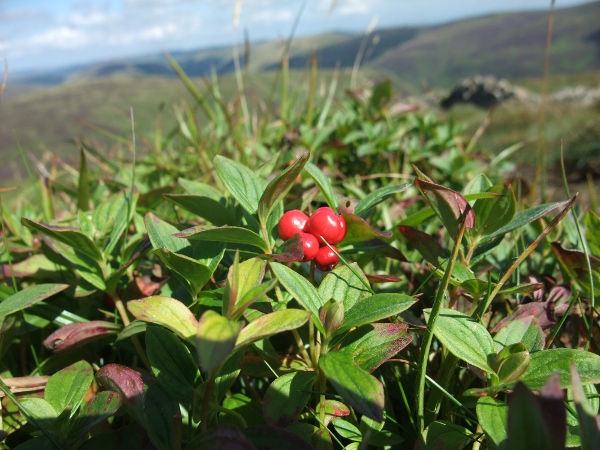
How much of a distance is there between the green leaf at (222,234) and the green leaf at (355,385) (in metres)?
0.25

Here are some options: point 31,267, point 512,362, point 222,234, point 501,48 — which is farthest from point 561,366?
point 501,48

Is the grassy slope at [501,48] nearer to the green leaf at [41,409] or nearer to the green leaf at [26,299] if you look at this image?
the green leaf at [26,299]

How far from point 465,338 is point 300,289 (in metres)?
0.27

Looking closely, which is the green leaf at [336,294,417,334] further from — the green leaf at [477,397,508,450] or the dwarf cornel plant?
the green leaf at [477,397,508,450]

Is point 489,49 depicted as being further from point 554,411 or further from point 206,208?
point 554,411

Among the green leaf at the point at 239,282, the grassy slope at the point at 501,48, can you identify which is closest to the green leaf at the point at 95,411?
the green leaf at the point at 239,282

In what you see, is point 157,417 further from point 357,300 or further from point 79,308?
point 79,308

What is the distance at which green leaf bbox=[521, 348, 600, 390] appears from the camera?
650 mm

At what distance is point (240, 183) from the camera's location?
0.89m

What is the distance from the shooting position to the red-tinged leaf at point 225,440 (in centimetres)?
54

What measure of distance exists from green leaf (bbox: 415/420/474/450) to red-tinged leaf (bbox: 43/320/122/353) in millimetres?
596

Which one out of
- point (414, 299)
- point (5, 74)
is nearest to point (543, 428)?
point (414, 299)

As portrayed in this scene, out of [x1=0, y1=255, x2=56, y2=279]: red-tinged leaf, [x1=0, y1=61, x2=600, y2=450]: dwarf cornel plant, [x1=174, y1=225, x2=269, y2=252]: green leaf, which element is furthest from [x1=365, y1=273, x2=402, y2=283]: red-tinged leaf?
[x1=0, y1=255, x2=56, y2=279]: red-tinged leaf

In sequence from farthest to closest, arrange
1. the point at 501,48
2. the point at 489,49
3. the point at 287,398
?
the point at 489,49 < the point at 501,48 < the point at 287,398
